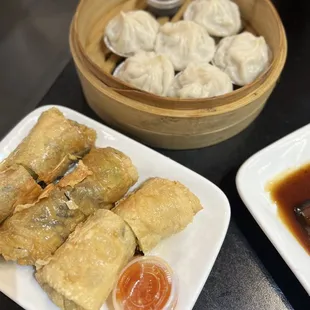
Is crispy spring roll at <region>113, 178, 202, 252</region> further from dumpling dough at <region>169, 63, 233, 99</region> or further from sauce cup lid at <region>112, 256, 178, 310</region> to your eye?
dumpling dough at <region>169, 63, 233, 99</region>

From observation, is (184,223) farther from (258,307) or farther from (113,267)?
(258,307)

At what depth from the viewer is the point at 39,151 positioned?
210cm

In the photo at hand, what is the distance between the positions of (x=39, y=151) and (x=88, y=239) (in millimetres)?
538

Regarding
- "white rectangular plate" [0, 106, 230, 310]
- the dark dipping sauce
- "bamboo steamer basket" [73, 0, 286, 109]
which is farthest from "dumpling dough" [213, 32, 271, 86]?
"white rectangular plate" [0, 106, 230, 310]

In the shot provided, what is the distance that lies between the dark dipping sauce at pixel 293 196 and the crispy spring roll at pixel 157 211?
19.4 inches

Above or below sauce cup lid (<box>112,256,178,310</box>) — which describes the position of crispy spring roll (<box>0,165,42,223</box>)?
above

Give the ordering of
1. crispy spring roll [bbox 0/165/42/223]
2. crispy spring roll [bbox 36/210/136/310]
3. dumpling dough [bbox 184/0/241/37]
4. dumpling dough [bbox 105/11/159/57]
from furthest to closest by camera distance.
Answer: dumpling dough [bbox 184/0/241/37]
dumpling dough [bbox 105/11/159/57]
crispy spring roll [bbox 0/165/42/223]
crispy spring roll [bbox 36/210/136/310]

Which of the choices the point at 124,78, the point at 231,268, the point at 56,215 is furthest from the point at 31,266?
the point at 124,78

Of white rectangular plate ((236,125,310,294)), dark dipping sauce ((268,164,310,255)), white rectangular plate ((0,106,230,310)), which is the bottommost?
dark dipping sauce ((268,164,310,255))

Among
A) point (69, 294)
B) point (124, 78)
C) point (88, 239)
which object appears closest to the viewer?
point (69, 294)

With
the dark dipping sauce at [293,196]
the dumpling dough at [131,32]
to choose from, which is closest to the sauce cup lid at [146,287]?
the dark dipping sauce at [293,196]

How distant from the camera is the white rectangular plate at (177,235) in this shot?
1852 millimetres

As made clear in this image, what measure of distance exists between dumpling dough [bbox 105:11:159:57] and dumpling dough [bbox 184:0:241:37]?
0.98 feet

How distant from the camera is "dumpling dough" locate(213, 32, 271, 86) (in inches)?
101
